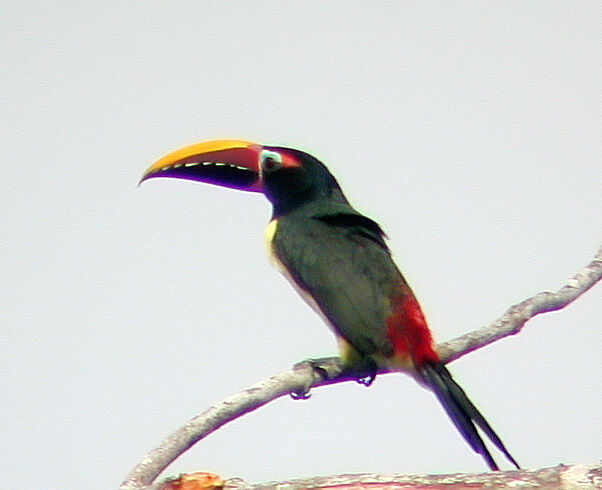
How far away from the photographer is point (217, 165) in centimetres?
441

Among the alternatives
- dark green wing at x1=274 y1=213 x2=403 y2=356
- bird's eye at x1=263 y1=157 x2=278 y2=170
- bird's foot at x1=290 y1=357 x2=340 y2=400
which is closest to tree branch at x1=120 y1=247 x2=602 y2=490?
bird's foot at x1=290 y1=357 x2=340 y2=400

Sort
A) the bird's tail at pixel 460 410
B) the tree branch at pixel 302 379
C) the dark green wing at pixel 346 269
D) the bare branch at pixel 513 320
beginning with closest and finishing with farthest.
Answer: the tree branch at pixel 302 379 < the bird's tail at pixel 460 410 < the bare branch at pixel 513 320 < the dark green wing at pixel 346 269

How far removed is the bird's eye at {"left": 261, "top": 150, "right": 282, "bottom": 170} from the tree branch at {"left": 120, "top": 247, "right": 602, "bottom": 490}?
103 centimetres

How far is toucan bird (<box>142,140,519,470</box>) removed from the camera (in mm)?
3371

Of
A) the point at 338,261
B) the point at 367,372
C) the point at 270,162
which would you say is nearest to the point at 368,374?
the point at 367,372

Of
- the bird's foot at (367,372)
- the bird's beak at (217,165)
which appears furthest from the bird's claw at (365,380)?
the bird's beak at (217,165)

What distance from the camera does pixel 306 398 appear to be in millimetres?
3279

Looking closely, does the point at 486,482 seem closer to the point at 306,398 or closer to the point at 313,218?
the point at 306,398

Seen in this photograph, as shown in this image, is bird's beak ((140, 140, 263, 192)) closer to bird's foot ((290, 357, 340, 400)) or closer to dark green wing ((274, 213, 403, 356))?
dark green wing ((274, 213, 403, 356))

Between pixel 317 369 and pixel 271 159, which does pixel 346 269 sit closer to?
pixel 317 369

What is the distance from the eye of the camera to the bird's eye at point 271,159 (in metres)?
4.29

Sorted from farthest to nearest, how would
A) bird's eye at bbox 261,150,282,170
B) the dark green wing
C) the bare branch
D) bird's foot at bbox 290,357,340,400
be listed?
bird's eye at bbox 261,150,282,170, the dark green wing, the bare branch, bird's foot at bbox 290,357,340,400

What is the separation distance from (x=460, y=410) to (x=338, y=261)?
79cm

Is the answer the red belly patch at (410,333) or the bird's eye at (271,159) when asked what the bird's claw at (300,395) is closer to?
the red belly patch at (410,333)
